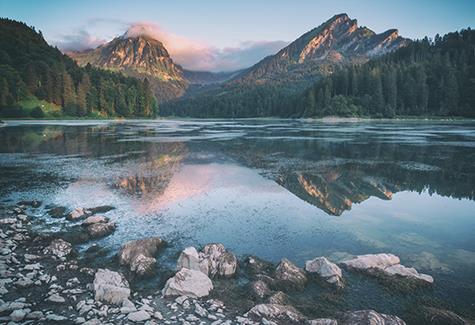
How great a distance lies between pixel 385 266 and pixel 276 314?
18.1 feet

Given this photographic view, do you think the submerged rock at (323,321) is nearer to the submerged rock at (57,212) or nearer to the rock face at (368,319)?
the rock face at (368,319)

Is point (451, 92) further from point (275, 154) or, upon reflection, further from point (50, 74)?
point (50, 74)

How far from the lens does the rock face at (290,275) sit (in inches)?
416

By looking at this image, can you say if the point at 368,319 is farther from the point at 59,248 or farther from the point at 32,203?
the point at 32,203

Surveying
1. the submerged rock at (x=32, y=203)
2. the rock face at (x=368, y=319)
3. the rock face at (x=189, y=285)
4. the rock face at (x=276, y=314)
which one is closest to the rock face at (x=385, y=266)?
the rock face at (x=368, y=319)

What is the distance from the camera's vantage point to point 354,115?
17262 centimetres

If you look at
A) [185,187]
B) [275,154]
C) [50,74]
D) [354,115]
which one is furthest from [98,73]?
[185,187]

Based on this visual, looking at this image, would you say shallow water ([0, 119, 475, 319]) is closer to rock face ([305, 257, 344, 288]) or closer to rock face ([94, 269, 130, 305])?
rock face ([305, 257, 344, 288])

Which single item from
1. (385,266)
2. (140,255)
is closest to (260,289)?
(140,255)

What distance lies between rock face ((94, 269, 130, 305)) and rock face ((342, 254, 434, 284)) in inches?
316

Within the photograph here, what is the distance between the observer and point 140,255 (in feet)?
38.3

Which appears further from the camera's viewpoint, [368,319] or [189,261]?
[189,261]

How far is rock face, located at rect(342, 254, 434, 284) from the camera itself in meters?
11.1

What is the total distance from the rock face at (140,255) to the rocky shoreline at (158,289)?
35mm
